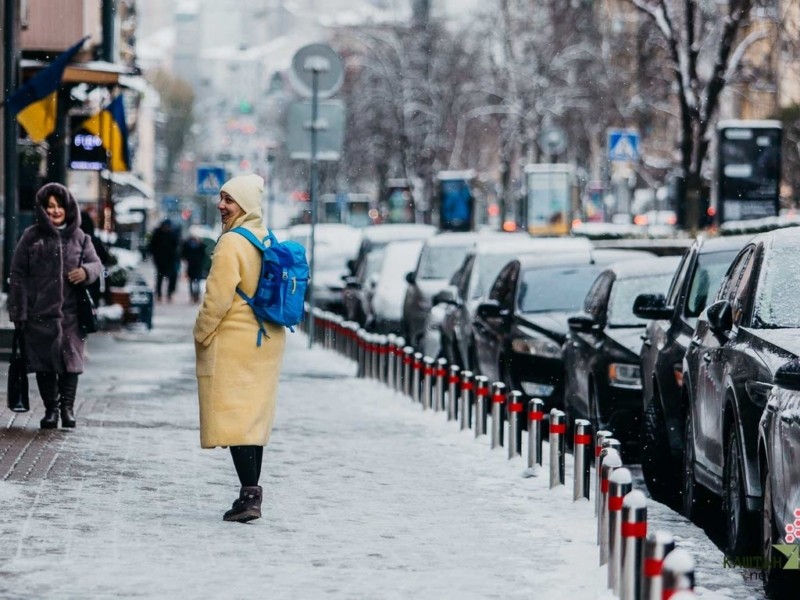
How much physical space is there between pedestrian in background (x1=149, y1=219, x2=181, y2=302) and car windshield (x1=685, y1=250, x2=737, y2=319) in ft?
104

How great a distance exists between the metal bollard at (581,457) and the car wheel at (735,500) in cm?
152

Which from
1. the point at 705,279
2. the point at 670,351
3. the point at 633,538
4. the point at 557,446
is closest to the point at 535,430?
the point at 557,446

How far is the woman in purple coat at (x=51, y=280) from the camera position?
1379 cm

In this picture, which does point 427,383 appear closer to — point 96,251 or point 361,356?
point 96,251

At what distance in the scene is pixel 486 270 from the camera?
69.7 feet

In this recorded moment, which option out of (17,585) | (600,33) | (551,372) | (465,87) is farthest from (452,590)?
(465,87)

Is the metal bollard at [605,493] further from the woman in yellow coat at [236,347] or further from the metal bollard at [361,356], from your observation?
the metal bollard at [361,356]

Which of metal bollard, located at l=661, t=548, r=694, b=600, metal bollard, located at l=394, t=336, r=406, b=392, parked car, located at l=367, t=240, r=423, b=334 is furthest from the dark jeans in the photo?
metal bollard, located at l=661, t=548, r=694, b=600

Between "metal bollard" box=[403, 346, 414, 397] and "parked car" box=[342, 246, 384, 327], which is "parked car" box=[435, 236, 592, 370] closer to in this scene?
"metal bollard" box=[403, 346, 414, 397]

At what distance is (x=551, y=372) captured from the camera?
657 inches

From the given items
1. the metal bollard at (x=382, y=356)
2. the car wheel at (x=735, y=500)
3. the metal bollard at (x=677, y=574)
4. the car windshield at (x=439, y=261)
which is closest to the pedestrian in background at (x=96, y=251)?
the metal bollard at (x=382, y=356)

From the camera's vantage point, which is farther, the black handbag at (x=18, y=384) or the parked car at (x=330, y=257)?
the parked car at (x=330, y=257)

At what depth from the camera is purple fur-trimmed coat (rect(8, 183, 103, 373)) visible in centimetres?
1379

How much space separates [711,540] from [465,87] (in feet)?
219
